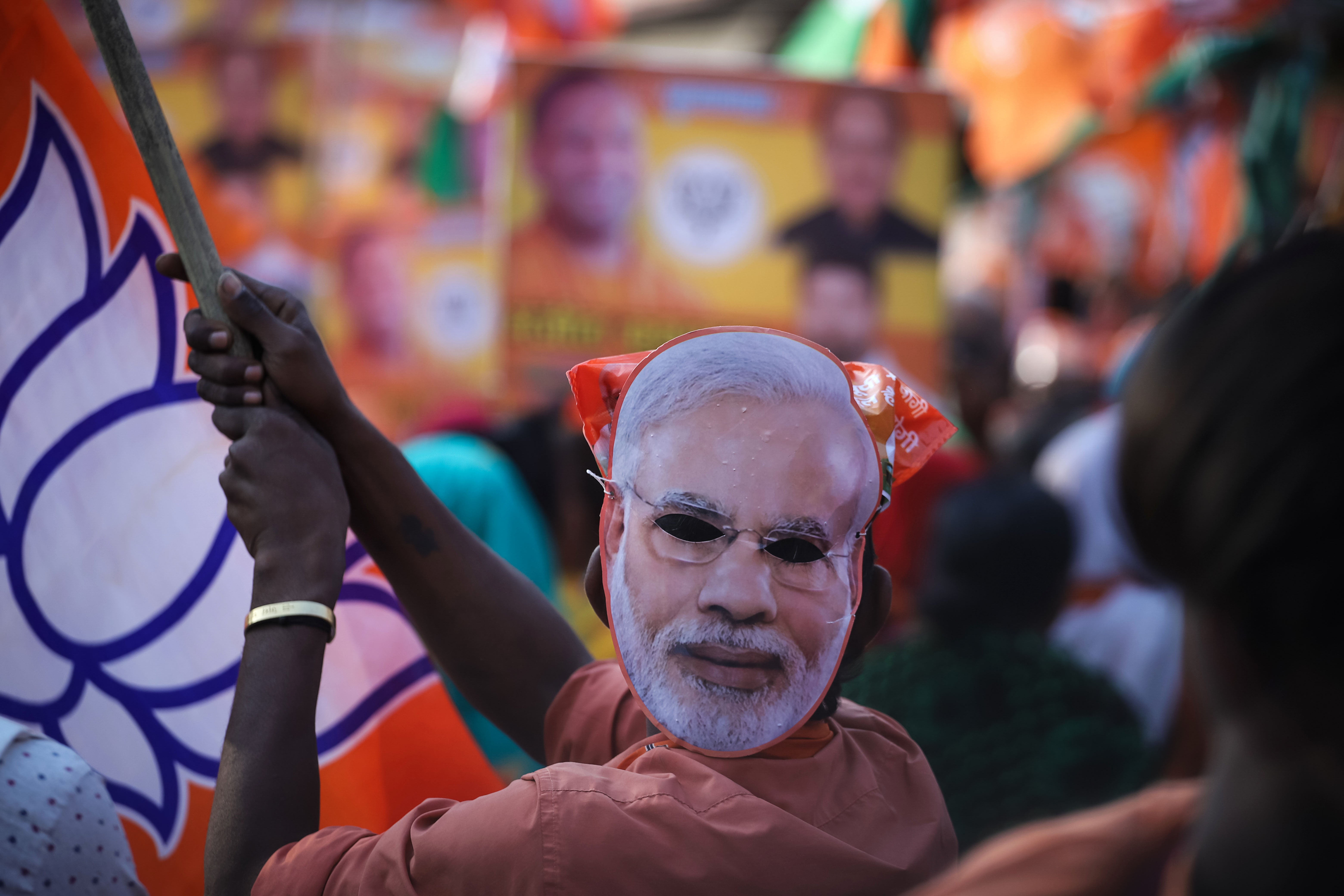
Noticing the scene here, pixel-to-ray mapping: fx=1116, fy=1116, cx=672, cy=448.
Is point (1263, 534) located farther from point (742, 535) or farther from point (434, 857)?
point (434, 857)

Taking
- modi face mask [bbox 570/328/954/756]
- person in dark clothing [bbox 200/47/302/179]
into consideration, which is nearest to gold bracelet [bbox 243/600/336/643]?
modi face mask [bbox 570/328/954/756]

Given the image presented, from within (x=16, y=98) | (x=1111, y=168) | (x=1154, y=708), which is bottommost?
(x=1154, y=708)

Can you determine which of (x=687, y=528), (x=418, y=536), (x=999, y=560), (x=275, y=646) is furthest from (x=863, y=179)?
(x=275, y=646)

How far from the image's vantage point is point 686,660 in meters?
1.14

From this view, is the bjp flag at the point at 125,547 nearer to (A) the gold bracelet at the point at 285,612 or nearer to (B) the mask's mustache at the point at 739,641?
(A) the gold bracelet at the point at 285,612

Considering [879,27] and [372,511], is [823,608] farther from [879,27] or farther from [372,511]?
[879,27]

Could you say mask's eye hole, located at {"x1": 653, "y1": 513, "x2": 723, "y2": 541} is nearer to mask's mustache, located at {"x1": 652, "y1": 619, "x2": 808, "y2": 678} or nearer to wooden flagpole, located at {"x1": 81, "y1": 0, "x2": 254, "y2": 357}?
mask's mustache, located at {"x1": 652, "y1": 619, "x2": 808, "y2": 678}

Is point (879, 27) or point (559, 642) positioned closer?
point (559, 642)

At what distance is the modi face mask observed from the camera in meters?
1.12

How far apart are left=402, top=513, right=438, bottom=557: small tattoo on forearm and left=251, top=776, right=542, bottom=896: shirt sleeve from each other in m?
0.47

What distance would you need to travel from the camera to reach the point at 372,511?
1.50m

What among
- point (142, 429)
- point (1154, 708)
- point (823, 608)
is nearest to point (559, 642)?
point (823, 608)

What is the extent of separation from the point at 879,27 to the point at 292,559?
4.20m

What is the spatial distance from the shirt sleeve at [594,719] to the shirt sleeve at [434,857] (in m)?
0.30
